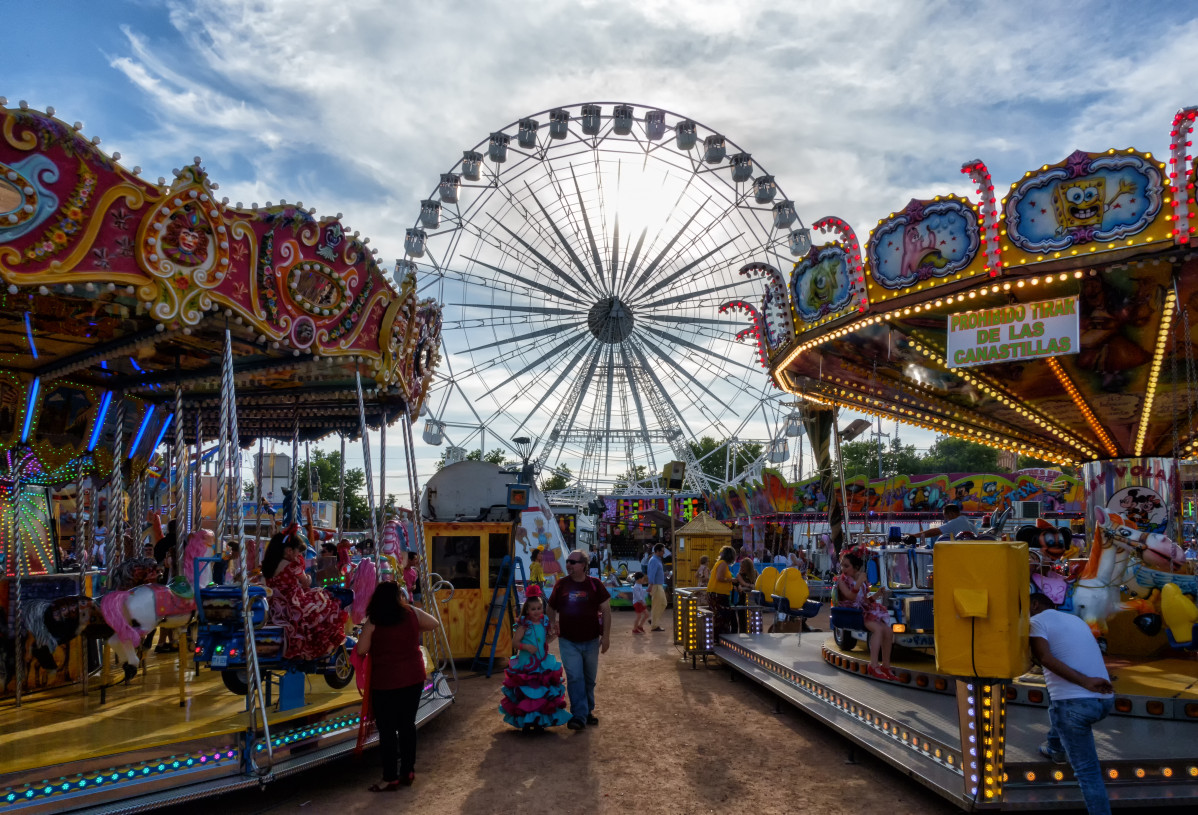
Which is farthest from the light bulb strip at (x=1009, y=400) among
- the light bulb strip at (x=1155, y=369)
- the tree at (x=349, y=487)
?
the tree at (x=349, y=487)

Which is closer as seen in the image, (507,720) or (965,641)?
(965,641)

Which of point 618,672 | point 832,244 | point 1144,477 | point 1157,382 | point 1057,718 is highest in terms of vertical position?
point 832,244

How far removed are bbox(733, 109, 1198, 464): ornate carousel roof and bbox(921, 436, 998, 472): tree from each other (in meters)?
58.4

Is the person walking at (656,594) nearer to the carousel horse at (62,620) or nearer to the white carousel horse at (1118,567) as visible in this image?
the white carousel horse at (1118,567)

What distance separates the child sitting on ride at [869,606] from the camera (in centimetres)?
773

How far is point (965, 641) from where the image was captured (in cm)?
429

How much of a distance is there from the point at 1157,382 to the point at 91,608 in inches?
405

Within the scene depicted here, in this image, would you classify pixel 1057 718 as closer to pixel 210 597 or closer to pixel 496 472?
pixel 210 597

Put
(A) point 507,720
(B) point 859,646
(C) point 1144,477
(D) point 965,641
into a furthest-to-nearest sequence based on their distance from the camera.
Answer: (C) point 1144,477
(B) point 859,646
(A) point 507,720
(D) point 965,641

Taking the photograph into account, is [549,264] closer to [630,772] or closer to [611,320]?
[611,320]

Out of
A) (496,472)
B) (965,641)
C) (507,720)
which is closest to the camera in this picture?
(965,641)

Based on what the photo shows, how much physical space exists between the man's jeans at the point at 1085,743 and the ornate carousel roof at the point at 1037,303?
3470mm

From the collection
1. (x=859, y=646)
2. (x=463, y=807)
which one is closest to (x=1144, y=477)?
(x=859, y=646)

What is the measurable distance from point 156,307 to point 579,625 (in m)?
3.99
